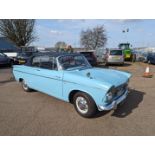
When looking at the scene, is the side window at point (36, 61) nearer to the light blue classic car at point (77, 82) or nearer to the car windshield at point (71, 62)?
the light blue classic car at point (77, 82)

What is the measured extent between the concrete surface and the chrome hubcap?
0.20 metres

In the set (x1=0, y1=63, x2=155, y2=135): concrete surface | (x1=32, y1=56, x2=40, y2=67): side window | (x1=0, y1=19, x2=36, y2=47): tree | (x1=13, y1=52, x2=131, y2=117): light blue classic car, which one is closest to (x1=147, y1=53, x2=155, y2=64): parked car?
(x1=0, y1=63, x2=155, y2=135): concrete surface

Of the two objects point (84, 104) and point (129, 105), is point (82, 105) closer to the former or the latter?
point (84, 104)

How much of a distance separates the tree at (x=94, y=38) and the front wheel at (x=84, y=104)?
3946 centimetres

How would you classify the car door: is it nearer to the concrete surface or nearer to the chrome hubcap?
the concrete surface

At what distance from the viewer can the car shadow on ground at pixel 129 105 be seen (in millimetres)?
4355

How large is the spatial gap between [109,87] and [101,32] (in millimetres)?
41424

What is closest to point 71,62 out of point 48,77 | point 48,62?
point 48,62

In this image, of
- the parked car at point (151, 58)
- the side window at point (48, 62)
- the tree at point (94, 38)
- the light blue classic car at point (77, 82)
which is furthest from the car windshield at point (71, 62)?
the tree at point (94, 38)

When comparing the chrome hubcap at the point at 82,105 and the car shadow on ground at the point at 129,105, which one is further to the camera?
the car shadow on ground at the point at 129,105

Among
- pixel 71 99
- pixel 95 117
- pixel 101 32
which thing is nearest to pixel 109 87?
pixel 95 117

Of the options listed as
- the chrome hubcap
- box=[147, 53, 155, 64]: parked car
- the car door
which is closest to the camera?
the chrome hubcap

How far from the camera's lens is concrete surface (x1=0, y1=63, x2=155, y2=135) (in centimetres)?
357

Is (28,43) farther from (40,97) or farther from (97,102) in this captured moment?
(97,102)
